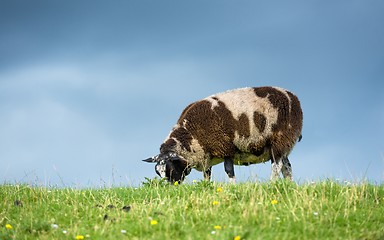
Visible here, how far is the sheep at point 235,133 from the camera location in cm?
1767

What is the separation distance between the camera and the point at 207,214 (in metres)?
9.55

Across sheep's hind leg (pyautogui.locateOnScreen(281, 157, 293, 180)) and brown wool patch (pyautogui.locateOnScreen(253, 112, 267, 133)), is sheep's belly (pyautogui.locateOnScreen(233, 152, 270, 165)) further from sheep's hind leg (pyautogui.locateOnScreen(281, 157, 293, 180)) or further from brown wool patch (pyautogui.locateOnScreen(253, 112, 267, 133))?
brown wool patch (pyautogui.locateOnScreen(253, 112, 267, 133))

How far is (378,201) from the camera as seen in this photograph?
11.2 m

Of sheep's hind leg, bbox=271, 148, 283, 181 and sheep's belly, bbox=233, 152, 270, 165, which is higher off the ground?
sheep's belly, bbox=233, 152, 270, 165

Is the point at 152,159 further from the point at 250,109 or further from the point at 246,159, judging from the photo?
the point at 250,109

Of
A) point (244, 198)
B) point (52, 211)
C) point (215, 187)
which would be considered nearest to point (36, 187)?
point (52, 211)

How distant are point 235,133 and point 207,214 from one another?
8255mm

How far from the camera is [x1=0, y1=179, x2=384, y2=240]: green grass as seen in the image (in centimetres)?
862

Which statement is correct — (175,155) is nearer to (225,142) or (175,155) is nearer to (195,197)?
(225,142)

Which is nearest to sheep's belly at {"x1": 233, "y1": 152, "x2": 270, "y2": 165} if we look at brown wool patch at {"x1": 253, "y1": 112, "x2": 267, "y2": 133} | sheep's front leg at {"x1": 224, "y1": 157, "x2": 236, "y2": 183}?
sheep's front leg at {"x1": 224, "y1": 157, "x2": 236, "y2": 183}

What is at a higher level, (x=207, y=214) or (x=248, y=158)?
(x=248, y=158)

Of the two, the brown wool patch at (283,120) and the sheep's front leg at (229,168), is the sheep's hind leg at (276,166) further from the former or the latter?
the sheep's front leg at (229,168)

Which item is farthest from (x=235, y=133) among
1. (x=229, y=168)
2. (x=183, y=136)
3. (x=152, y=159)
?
(x=152, y=159)

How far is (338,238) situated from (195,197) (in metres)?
3.32
